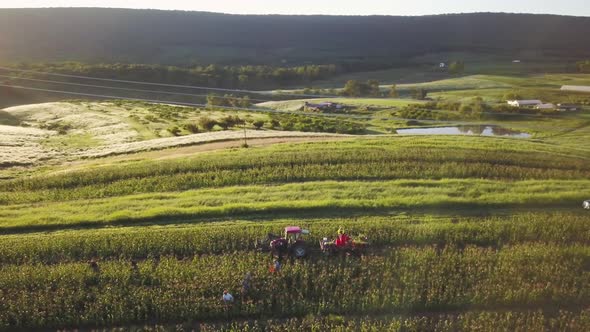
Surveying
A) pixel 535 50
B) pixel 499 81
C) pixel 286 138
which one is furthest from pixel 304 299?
pixel 535 50

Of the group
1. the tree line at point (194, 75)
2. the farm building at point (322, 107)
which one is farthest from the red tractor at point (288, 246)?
the tree line at point (194, 75)

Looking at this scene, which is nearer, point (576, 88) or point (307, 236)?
point (307, 236)

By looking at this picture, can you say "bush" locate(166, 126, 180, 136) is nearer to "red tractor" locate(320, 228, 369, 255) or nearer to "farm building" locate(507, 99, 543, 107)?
"red tractor" locate(320, 228, 369, 255)

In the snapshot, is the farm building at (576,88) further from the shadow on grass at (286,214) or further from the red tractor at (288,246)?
the red tractor at (288,246)

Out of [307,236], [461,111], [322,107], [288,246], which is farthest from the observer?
[322,107]

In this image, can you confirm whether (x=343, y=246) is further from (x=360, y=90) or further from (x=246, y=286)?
(x=360, y=90)

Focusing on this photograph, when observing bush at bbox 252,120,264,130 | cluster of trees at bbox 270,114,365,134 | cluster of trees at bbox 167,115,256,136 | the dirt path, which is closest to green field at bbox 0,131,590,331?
the dirt path

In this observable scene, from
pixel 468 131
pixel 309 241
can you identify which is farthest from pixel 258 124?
pixel 309 241

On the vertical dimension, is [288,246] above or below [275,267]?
above
